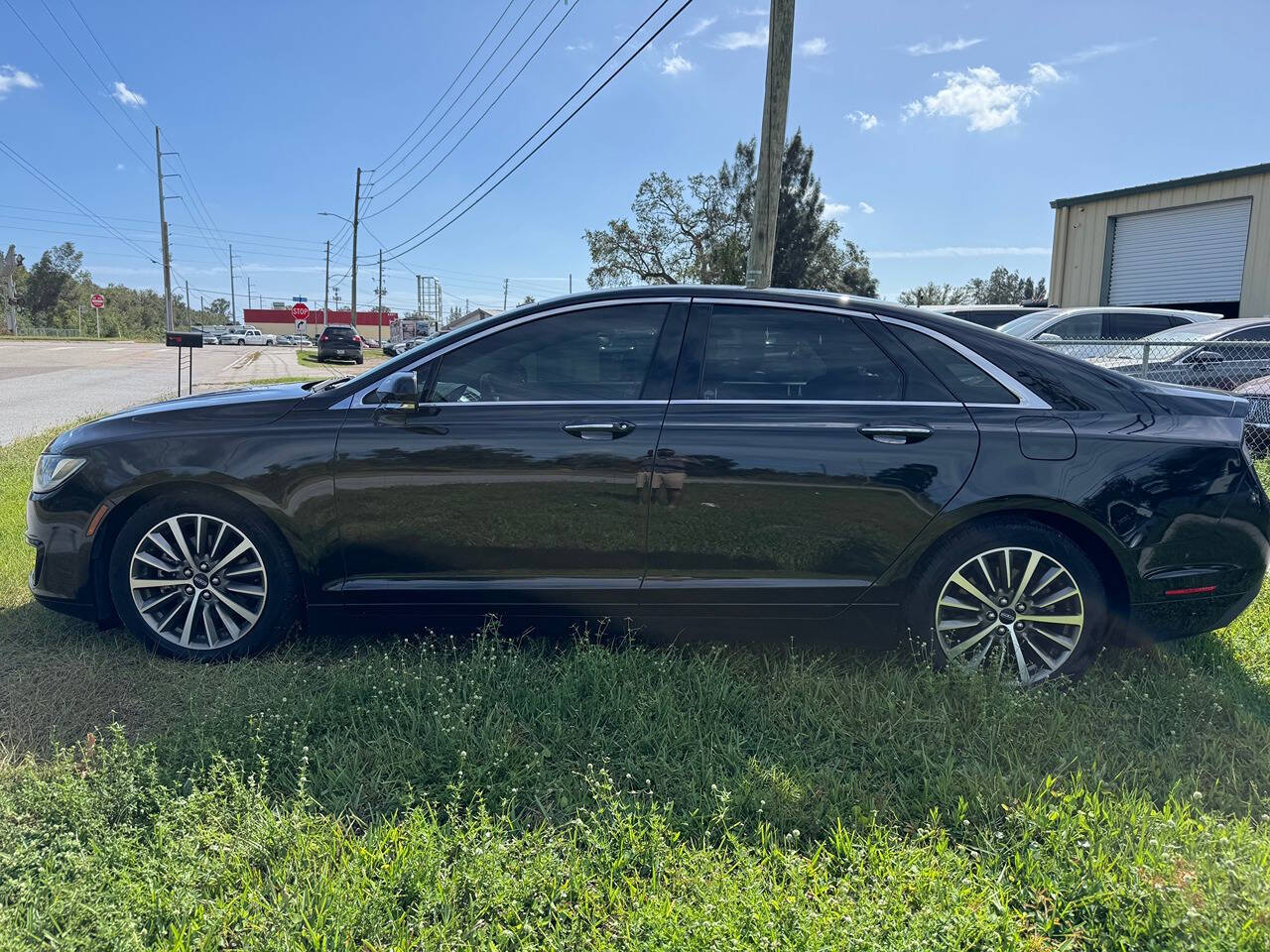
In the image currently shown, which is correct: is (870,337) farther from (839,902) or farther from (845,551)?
(839,902)

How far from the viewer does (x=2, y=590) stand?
4.45 metres

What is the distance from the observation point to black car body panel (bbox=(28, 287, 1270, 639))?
3275mm

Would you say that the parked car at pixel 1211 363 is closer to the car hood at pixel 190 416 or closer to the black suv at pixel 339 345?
the car hood at pixel 190 416

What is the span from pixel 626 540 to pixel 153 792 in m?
1.75

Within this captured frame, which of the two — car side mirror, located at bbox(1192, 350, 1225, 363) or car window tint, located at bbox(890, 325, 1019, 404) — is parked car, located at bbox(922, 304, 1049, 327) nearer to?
car side mirror, located at bbox(1192, 350, 1225, 363)

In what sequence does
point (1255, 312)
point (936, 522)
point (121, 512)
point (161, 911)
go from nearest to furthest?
point (161, 911), point (936, 522), point (121, 512), point (1255, 312)

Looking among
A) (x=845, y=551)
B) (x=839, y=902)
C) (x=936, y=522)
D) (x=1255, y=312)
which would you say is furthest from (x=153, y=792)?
(x=1255, y=312)

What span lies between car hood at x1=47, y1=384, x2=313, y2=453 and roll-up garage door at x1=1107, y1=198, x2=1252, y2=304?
20869mm

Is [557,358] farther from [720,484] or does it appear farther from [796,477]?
[796,477]

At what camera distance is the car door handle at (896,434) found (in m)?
3.29

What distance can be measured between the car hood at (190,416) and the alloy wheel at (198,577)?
0.40 metres

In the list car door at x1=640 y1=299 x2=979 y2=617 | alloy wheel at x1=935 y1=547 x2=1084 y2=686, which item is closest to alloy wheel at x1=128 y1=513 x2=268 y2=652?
car door at x1=640 y1=299 x2=979 y2=617

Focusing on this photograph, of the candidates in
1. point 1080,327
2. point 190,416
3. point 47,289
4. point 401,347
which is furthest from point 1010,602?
point 47,289

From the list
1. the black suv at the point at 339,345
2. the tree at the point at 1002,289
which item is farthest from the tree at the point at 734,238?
the tree at the point at 1002,289
